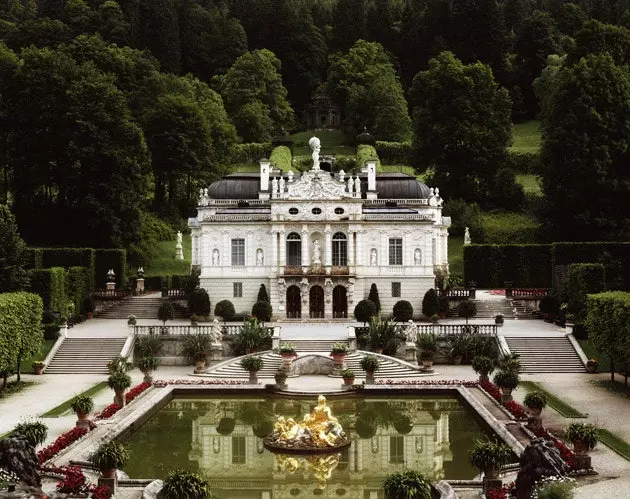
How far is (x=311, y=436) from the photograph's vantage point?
29.9m

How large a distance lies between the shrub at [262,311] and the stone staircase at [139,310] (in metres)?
4.78

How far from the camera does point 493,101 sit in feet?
276

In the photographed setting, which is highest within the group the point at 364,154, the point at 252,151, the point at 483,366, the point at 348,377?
the point at 252,151

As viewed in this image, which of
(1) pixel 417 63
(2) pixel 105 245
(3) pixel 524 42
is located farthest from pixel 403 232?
(1) pixel 417 63

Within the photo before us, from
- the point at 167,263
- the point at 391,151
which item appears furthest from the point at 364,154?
the point at 167,263

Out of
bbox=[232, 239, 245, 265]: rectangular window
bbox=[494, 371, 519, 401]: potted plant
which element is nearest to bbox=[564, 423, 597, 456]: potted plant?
bbox=[494, 371, 519, 401]: potted plant

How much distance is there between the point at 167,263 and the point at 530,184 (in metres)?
32.8

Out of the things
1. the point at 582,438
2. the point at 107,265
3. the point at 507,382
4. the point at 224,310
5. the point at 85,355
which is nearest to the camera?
the point at 582,438

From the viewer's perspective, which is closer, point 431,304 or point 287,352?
point 287,352

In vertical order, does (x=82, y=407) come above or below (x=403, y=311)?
below

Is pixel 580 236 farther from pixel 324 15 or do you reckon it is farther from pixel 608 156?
pixel 324 15

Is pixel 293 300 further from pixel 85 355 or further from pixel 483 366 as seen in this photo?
pixel 483 366

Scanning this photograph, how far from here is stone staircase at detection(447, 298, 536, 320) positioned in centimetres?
5828

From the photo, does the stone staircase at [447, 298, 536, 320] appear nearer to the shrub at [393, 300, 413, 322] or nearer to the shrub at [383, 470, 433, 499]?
the shrub at [393, 300, 413, 322]
